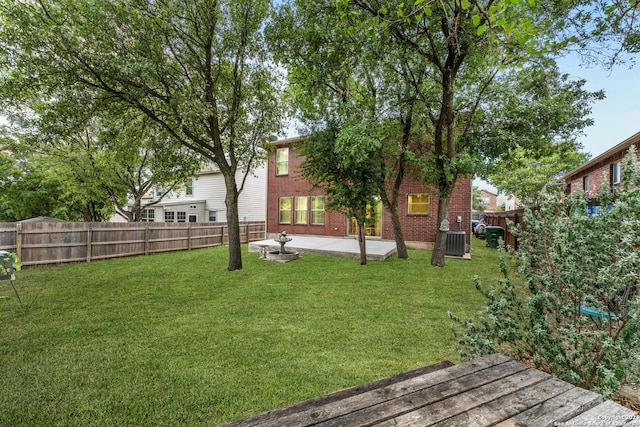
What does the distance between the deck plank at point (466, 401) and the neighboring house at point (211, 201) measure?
1771cm

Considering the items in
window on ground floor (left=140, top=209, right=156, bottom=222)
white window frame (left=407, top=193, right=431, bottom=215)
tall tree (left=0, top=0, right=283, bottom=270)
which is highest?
tall tree (left=0, top=0, right=283, bottom=270)

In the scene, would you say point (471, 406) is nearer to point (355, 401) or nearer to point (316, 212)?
point (355, 401)

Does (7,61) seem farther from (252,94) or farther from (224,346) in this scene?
(224,346)

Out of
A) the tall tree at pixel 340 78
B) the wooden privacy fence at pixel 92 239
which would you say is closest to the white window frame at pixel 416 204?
the tall tree at pixel 340 78

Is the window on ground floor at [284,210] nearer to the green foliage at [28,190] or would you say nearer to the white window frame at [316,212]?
the white window frame at [316,212]

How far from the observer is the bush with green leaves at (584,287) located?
1885 millimetres

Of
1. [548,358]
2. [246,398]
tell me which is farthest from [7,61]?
[548,358]

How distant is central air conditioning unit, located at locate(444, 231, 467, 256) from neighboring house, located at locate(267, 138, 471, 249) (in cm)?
92

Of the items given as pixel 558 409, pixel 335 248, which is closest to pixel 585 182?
pixel 335 248

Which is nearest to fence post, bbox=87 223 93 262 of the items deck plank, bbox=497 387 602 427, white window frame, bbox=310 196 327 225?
white window frame, bbox=310 196 327 225

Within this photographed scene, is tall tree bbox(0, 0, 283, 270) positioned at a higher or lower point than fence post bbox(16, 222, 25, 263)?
higher

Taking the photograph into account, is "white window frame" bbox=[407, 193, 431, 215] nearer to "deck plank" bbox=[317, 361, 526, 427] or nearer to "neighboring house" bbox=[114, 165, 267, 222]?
"neighboring house" bbox=[114, 165, 267, 222]

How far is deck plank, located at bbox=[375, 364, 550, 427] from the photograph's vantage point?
1.25m

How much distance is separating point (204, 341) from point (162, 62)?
22.0 ft
